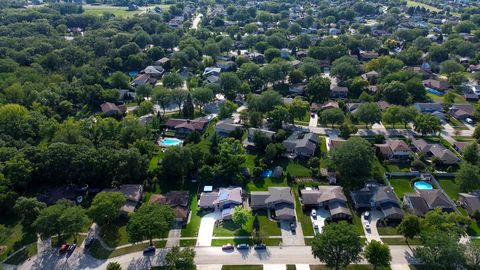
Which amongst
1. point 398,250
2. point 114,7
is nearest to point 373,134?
point 398,250

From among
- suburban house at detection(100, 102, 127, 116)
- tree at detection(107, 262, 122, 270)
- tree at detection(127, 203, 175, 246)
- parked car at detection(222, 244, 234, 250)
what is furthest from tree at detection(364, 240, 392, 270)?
suburban house at detection(100, 102, 127, 116)

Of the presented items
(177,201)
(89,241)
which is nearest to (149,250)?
(89,241)

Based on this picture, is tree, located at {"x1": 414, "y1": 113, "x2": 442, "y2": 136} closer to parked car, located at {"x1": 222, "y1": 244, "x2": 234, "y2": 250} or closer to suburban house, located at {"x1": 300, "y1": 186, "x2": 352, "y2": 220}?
suburban house, located at {"x1": 300, "y1": 186, "x2": 352, "y2": 220}

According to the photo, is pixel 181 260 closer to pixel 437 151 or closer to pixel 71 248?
pixel 71 248

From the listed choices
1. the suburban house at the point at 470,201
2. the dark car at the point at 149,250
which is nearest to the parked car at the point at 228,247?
the dark car at the point at 149,250

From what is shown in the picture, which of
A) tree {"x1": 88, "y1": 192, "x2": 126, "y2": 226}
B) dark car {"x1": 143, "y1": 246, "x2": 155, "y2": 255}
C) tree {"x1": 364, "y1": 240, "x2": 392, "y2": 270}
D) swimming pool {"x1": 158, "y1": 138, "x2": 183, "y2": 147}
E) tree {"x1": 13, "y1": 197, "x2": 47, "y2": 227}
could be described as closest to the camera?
tree {"x1": 364, "y1": 240, "x2": 392, "y2": 270}

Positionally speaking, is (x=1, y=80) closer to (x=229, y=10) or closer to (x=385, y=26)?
(x=229, y=10)

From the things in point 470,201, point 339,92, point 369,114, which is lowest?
point 470,201
